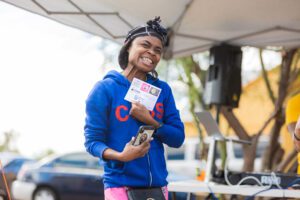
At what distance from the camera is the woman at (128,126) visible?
6.37 feet

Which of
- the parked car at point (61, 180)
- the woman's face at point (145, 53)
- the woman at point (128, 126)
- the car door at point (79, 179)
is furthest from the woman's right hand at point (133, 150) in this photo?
the parked car at point (61, 180)

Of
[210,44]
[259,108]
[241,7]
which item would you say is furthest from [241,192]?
[259,108]

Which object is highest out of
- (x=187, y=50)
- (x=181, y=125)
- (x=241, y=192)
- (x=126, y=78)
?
(x=187, y=50)

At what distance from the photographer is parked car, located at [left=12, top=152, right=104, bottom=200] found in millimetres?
8903

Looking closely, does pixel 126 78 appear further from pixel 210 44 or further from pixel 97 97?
pixel 210 44

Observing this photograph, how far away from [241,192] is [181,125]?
4.87 feet

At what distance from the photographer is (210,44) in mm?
5914

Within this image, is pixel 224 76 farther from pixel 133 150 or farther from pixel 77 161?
pixel 77 161

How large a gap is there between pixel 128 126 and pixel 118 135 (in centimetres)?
5

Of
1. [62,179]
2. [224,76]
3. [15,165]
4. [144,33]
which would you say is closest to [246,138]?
[224,76]

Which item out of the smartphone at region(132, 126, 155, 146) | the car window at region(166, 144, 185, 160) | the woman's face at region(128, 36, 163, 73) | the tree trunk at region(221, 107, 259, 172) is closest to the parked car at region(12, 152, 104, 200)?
the car window at region(166, 144, 185, 160)

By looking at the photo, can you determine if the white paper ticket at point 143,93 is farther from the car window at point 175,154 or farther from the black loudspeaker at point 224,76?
the car window at point 175,154

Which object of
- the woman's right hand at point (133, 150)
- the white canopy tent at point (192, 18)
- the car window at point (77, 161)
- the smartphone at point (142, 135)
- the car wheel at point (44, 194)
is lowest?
the car wheel at point (44, 194)

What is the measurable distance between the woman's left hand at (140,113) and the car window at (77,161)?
7976mm
